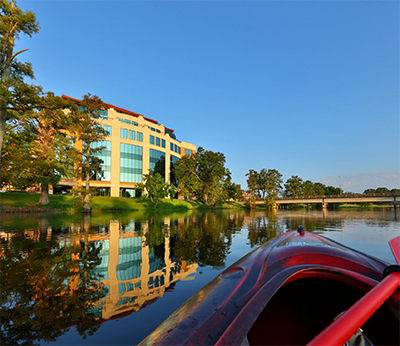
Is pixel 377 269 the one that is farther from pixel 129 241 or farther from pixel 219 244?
pixel 129 241

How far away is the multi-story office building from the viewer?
42969 mm

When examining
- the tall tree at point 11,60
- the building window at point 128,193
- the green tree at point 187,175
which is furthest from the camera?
the green tree at point 187,175

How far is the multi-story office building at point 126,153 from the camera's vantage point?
43.0m

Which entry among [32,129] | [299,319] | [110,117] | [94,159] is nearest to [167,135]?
[110,117]

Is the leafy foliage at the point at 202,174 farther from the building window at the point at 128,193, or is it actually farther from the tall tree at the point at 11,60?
the tall tree at the point at 11,60

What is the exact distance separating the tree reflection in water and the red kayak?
1.95m

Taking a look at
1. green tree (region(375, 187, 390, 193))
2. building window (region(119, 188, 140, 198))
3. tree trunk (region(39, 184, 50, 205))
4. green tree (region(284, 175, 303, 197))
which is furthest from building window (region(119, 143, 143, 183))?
green tree (region(375, 187, 390, 193))

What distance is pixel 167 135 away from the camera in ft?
185

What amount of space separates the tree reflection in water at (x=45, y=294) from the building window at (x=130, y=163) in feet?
133

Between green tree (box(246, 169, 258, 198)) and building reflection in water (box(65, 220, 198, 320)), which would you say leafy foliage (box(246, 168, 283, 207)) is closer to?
green tree (box(246, 169, 258, 198))

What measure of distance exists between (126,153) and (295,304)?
46.8 metres

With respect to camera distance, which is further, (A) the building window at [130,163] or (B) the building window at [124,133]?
(B) the building window at [124,133]

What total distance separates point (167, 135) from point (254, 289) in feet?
186

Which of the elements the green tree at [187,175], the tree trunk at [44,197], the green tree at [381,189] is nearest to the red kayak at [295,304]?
the tree trunk at [44,197]
